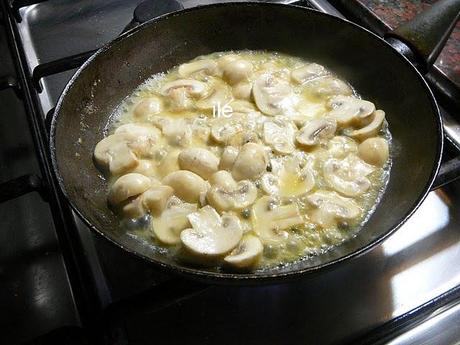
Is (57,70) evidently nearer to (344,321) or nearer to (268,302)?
(268,302)

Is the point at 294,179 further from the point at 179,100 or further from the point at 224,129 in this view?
the point at 179,100

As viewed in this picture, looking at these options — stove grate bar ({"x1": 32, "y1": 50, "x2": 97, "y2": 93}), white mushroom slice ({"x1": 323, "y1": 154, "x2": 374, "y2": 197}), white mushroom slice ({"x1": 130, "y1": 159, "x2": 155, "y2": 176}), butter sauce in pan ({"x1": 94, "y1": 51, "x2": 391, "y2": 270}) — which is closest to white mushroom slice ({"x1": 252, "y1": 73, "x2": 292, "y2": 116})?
butter sauce in pan ({"x1": 94, "y1": 51, "x2": 391, "y2": 270})

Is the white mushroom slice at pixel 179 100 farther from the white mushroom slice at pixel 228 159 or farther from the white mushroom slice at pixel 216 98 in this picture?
the white mushroom slice at pixel 228 159

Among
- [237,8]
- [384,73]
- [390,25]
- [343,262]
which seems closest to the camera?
[343,262]

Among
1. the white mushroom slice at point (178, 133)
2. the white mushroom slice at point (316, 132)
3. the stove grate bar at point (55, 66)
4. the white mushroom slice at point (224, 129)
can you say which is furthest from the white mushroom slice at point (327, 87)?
the stove grate bar at point (55, 66)

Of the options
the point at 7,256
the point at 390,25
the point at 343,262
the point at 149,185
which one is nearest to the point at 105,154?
the point at 149,185

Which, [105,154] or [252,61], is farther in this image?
[252,61]
